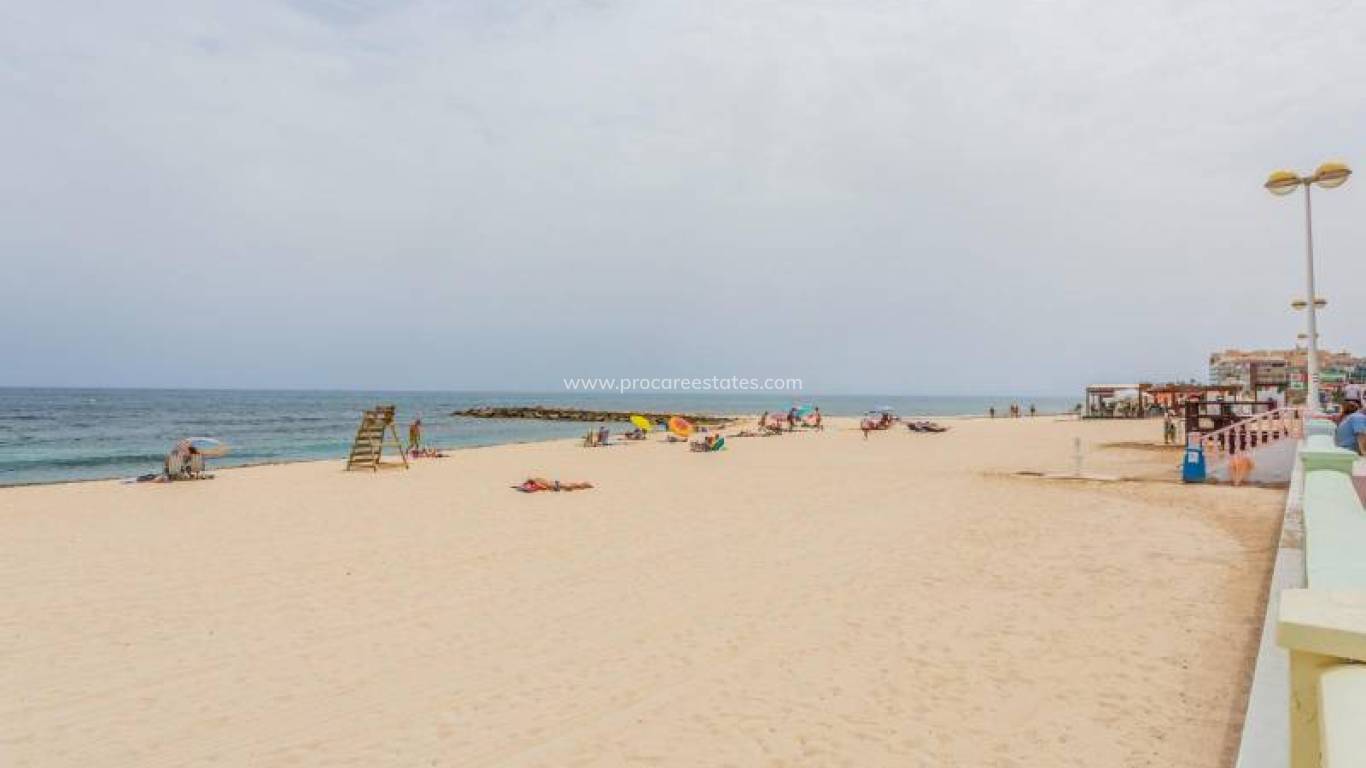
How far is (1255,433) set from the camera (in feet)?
57.1

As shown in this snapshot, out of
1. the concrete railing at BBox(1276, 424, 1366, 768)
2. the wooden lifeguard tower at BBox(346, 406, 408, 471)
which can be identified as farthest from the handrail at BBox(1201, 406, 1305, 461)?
the wooden lifeguard tower at BBox(346, 406, 408, 471)

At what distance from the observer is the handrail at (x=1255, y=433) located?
17.3 meters

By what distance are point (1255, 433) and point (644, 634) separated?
17.4 meters

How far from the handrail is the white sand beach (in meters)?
4.00

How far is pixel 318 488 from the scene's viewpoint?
18.3 metres

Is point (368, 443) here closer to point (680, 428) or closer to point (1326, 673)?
point (680, 428)

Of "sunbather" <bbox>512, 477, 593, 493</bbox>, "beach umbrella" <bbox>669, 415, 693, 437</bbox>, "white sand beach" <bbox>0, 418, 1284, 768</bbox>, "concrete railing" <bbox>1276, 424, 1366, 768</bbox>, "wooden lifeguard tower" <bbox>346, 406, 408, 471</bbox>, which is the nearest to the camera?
"concrete railing" <bbox>1276, 424, 1366, 768</bbox>

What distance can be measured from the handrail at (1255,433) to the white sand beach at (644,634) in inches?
158

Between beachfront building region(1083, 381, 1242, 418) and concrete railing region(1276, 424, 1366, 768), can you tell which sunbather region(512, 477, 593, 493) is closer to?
concrete railing region(1276, 424, 1366, 768)

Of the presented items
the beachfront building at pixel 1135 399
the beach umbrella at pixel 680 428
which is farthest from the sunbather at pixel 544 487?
the beachfront building at pixel 1135 399

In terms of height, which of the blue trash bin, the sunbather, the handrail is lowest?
the sunbather

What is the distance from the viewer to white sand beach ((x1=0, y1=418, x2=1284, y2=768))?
4.83m

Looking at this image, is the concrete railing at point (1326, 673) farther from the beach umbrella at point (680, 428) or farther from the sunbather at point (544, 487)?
the beach umbrella at point (680, 428)

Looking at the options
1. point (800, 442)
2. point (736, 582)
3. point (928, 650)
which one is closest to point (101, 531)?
point (736, 582)
